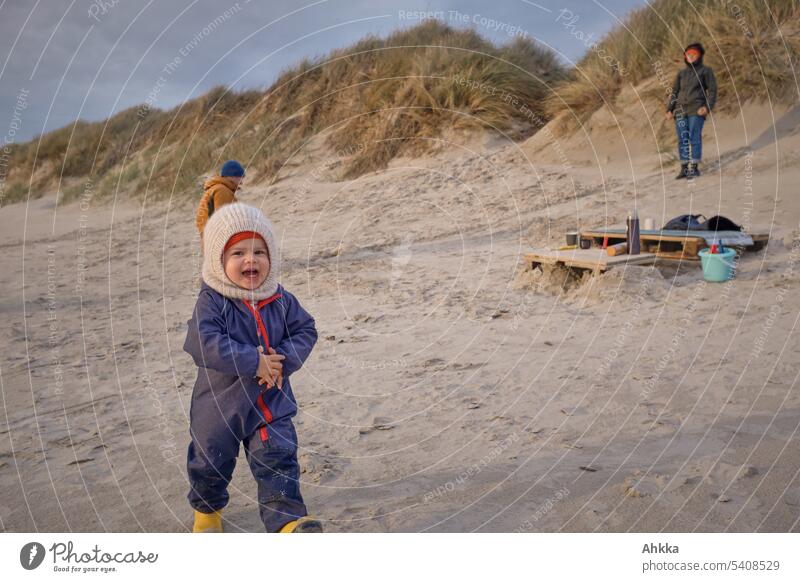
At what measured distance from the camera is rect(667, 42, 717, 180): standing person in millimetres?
9860

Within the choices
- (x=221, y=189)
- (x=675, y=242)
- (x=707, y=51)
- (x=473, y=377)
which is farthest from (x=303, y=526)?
(x=707, y=51)

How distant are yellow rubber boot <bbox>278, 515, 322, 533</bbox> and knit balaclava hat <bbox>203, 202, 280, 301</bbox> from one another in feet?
2.78

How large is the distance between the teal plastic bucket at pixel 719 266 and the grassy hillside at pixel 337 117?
5836 millimetres

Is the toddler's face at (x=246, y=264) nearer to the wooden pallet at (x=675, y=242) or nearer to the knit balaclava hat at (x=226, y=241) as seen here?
the knit balaclava hat at (x=226, y=241)

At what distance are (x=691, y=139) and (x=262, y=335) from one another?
8.85 metres

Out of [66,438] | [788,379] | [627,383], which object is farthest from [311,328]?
[788,379]

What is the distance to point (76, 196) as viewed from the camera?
19.5 meters

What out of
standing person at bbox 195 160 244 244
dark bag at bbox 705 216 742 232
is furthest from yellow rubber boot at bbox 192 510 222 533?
dark bag at bbox 705 216 742 232

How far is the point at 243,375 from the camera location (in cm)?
263

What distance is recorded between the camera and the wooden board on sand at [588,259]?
643 centimetres

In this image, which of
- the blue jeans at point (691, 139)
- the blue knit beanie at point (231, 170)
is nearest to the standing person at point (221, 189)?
the blue knit beanie at point (231, 170)

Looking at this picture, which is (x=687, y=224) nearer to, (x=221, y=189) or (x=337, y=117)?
(x=221, y=189)
